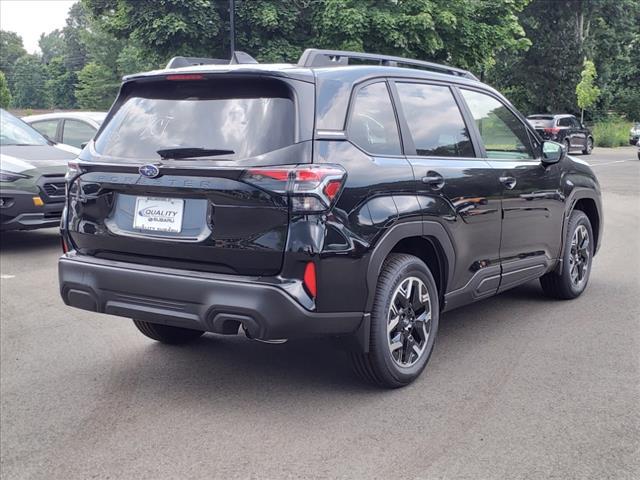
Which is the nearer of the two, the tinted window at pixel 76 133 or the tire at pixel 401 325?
the tire at pixel 401 325

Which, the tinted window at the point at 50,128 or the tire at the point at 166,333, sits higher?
the tinted window at the point at 50,128

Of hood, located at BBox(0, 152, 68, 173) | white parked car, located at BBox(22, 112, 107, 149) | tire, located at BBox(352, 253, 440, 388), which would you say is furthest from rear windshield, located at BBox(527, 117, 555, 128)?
tire, located at BBox(352, 253, 440, 388)

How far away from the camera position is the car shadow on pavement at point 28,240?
9672mm

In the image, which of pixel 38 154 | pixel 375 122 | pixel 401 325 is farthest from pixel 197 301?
pixel 38 154

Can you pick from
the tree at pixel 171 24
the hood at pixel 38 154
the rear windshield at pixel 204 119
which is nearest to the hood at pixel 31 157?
the hood at pixel 38 154

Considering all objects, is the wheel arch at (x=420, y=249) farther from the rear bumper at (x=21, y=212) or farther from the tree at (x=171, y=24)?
the tree at (x=171, y=24)

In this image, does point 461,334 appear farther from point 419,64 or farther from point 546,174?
point 419,64

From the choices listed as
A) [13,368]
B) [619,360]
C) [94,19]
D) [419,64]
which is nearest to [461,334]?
[619,360]

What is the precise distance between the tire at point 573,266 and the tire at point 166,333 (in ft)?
9.95

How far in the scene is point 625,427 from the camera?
12.3 ft

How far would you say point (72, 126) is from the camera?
1171cm

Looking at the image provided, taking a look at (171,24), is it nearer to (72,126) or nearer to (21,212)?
(72,126)

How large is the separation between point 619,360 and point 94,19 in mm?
28515

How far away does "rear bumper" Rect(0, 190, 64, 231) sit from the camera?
29.1ft
